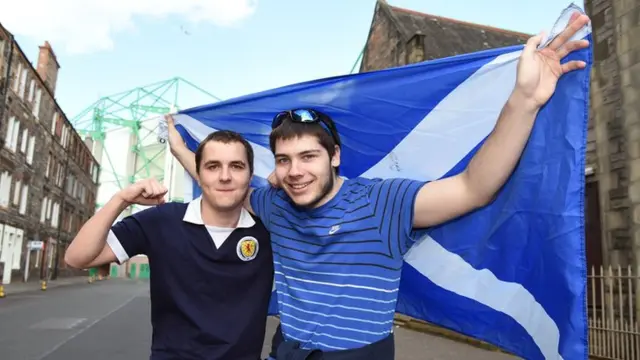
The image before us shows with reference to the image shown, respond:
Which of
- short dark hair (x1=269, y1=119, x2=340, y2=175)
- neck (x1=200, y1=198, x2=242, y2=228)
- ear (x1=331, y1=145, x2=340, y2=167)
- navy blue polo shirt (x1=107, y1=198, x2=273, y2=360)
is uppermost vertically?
short dark hair (x1=269, y1=119, x2=340, y2=175)

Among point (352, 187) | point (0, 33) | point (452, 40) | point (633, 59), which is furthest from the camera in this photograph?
point (0, 33)

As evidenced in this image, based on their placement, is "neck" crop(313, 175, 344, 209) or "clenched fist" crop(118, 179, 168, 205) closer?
"neck" crop(313, 175, 344, 209)

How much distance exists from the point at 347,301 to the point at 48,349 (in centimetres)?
843

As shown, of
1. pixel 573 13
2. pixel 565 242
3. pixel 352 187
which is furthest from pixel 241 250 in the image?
pixel 573 13

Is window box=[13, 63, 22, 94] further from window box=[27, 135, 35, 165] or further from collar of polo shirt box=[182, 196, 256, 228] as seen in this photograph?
collar of polo shirt box=[182, 196, 256, 228]

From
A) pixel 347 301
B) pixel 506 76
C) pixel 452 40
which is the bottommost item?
pixel 347 301

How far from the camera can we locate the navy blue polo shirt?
2.35 m

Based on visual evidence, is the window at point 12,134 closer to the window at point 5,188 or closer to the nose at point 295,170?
the window at point 5,188

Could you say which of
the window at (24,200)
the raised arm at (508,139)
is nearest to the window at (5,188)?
the window at (24,200)

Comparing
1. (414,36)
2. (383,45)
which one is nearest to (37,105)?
(383,45)

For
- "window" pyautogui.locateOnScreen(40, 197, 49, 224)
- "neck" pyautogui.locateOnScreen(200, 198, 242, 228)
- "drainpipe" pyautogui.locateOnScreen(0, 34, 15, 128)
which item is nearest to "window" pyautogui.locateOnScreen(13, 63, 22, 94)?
"drainpipe" pyautogui.locateOnScreen(0, 34, 15, 128)

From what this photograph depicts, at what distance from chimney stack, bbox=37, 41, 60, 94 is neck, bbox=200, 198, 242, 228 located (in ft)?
137

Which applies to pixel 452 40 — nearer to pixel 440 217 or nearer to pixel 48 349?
pixel 48 349

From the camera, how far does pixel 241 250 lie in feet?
8.21
